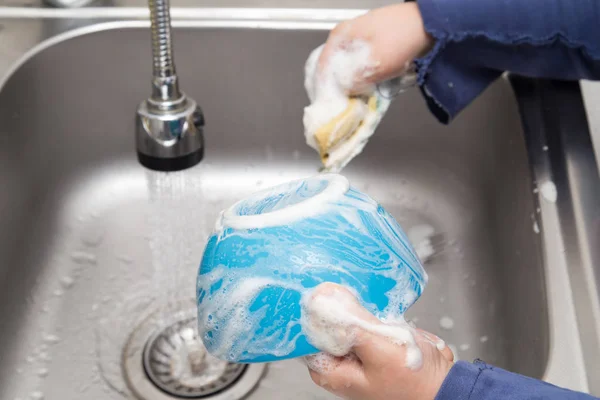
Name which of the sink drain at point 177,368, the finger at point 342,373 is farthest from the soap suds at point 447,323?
the finger at point 342,373

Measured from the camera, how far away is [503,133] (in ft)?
Answer: 2.24

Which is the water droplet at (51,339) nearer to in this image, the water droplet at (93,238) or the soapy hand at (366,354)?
the water droplet at (93,238)

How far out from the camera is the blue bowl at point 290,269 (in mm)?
363

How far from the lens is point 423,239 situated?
75 centimetres

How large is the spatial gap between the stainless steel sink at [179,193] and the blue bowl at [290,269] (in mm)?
214

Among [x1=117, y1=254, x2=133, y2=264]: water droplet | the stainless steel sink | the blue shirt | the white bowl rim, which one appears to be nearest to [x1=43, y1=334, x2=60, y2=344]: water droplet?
the stainless steel sink

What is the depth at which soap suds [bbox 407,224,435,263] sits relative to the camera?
73 centimetres

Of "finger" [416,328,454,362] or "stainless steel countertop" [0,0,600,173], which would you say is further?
"stainless steel countertop" [0,0,600,173]

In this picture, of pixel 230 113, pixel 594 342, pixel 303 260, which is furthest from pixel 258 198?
pixel 230 113

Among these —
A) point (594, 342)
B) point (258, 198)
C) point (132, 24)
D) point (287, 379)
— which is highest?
point (132, 24)

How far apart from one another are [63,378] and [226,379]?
0.52 feet

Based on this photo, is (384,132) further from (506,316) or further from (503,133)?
(506,316)

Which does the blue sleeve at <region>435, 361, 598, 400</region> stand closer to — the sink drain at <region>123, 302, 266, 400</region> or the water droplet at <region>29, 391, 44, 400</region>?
the sink drain at <region>123, 302, 266, 400</region>

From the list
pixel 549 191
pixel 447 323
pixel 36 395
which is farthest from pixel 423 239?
pixel 36 395
